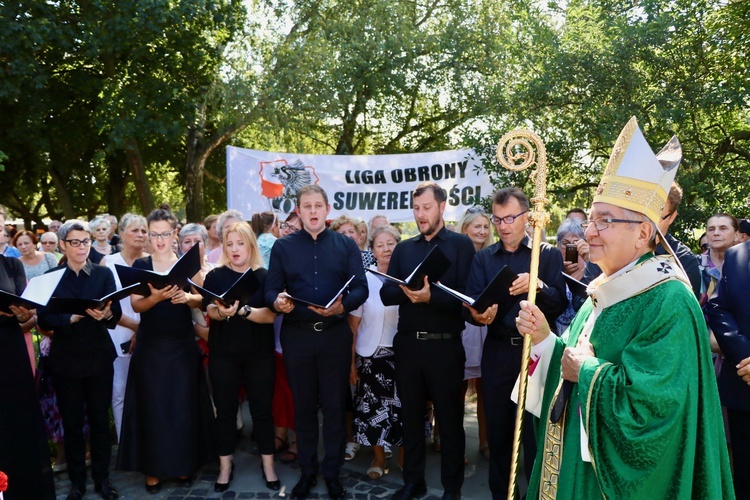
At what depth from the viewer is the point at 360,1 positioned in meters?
15.1

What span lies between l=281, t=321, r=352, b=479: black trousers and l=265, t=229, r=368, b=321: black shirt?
229 mm

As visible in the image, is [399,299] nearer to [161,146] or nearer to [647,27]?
[647,27]

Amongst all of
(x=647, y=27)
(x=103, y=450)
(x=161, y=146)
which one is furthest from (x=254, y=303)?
(x=161, y=146)

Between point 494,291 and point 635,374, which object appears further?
point 494,291

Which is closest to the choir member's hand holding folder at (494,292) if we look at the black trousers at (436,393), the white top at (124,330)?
the black trousers at (436,393)

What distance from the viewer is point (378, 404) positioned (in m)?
5.28

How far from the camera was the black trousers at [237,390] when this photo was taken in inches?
193

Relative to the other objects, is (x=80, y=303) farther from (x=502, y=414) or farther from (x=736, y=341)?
(x=736, y=341)

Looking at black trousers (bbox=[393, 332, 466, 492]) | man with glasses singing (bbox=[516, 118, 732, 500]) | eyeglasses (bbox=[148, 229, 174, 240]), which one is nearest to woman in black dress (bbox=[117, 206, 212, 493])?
eyeglasses (bbox=[148, 229, 174, 240])

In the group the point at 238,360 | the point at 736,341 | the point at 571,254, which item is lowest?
the point at 238,360

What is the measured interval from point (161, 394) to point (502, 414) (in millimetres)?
2608

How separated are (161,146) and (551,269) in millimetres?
16777

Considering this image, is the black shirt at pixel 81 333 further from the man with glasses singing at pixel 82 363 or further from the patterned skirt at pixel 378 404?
the patterned skirt at pixel 378 404

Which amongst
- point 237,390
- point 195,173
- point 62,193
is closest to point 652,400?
point 237,390
